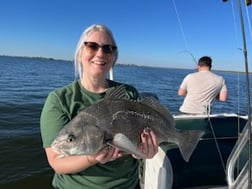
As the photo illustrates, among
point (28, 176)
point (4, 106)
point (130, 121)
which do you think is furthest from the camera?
point (4, 106)

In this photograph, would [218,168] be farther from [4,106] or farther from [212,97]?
[4,106]

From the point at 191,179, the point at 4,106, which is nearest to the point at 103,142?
the point at 191,179

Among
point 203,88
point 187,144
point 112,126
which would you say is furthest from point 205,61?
point 112,126

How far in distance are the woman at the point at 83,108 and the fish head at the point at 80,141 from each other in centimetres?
7

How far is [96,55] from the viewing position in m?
2.43

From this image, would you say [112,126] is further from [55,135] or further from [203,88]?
[203,88]

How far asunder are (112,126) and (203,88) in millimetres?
Result: 5400

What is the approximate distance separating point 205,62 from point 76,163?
224 inches

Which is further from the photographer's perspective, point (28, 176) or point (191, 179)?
point (28, 176)

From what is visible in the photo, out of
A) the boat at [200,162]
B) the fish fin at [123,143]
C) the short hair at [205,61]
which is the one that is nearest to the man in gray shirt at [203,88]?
the short hair at [205,61]

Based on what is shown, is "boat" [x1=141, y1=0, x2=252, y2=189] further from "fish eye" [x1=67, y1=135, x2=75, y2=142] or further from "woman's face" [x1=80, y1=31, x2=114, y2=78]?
"fish eye" [x1=67, y1=135, x2=75, y2=142]

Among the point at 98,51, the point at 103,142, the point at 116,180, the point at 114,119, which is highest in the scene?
the point at 98,51

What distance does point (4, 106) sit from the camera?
1689 centimetres

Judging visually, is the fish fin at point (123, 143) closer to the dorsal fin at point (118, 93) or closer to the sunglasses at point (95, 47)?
the dorsal fin at point (118, 93)
